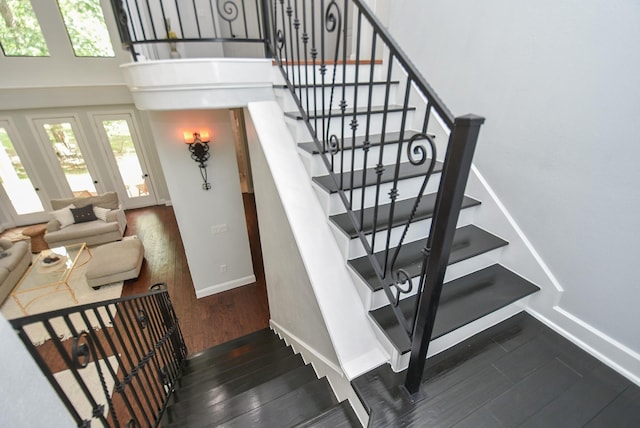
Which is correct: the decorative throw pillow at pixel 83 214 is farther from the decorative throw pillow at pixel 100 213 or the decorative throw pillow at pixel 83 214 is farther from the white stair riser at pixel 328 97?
the white stair riser at pixel 328 97

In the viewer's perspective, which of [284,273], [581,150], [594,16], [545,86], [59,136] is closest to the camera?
[594,16]

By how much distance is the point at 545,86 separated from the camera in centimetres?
147

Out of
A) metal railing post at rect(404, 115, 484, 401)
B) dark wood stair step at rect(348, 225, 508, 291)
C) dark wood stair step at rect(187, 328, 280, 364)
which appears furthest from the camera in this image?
dark wood stair step at rect(187, 328, 280, 364)

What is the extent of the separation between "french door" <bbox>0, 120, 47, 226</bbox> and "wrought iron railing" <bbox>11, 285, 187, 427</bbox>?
4.03 metres

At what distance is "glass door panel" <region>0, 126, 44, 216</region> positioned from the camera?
544 centimetres

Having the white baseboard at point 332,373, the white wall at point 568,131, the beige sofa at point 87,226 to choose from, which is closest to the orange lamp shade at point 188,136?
the white baseboard at point 332,373

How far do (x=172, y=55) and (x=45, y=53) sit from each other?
12.6ft

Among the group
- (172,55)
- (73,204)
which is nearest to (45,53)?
(73,204)

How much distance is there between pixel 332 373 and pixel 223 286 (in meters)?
2.81

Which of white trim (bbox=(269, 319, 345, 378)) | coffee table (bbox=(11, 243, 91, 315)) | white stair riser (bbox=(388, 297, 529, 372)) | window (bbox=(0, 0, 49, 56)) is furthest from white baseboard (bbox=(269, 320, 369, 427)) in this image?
window (bbox=(0, 0, 49, 56))

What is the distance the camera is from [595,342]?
140 cm

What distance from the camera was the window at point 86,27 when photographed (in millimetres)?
5043

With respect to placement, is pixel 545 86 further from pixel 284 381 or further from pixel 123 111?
pixel 123 111

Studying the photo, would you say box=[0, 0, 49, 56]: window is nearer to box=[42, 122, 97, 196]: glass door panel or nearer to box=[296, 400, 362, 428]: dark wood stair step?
box=[42, 122, 97, 196]: glass door panel
